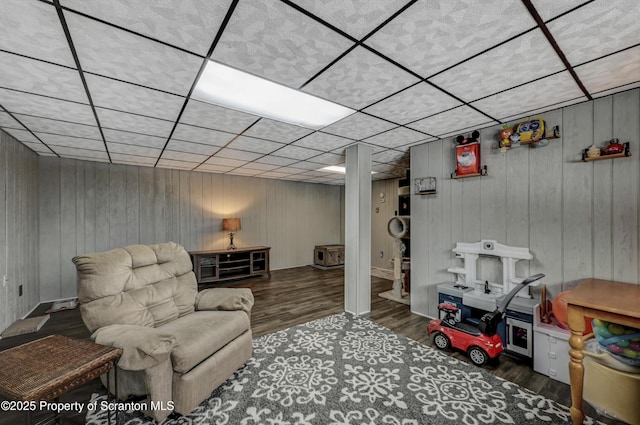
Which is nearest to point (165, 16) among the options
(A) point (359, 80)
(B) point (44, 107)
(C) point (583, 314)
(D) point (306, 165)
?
(A) point (359, 80)

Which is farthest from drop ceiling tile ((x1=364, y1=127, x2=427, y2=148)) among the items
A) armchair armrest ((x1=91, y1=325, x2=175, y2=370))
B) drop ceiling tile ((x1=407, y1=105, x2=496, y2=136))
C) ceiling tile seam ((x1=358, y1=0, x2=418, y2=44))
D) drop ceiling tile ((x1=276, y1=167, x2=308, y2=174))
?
armchair armrest ((x1=91, y1=325, x2=175, y2=370))

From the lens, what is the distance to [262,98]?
7.61 ft

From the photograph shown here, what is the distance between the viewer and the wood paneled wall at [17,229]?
9.93 ft

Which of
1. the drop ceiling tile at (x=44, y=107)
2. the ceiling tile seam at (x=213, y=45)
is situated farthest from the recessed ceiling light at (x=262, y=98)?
the drop ceiling tile at (x=44, y=107)

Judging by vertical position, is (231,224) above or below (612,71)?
below

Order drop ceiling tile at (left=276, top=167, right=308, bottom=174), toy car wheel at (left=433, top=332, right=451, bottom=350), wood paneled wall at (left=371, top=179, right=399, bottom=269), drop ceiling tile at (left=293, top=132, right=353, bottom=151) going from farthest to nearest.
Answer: wood paneled wall at (left=371, top=179, right=399, bottom=269)
drop ceiling tile at (left=276, top=167, right=308, bottom=174)
drop ceiling tile at (left=293, top=132, right=353, bottom=151)
toy car wheel at (left=433, top=332, right=451, bottom=350)

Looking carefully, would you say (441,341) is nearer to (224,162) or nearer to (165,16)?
(165,16)

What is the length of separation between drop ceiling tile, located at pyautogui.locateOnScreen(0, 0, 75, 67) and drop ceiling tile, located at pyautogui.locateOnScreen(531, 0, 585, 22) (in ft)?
7.57

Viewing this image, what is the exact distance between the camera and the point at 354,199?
3.63 metres

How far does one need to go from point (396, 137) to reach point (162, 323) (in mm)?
3173

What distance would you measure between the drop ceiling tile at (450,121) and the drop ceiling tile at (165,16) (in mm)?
2151

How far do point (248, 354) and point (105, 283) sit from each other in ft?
4.16

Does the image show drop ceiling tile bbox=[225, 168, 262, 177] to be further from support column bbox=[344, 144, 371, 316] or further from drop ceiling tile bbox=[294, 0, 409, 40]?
drop ceiling tile bbox=[294, 0, 409, 40]

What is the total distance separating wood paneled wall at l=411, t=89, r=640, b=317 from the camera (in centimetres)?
223
